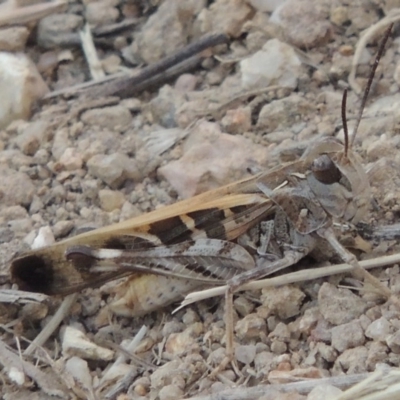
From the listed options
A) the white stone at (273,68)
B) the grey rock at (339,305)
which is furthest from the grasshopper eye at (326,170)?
the white stone at (273,68)

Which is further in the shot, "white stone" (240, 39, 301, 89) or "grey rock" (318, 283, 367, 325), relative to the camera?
"white stone" (240, 39, 301, 89)

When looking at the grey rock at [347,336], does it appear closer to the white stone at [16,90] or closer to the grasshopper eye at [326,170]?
the grasshopper eye at [326,170]

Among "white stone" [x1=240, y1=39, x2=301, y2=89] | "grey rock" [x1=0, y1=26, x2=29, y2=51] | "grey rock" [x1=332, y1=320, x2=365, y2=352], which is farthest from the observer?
"grey rock" [x1=0, y1=26, x2=29, y2=51]

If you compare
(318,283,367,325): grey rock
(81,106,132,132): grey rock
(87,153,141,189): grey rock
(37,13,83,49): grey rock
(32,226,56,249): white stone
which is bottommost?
(318,283,367,325): grey rock

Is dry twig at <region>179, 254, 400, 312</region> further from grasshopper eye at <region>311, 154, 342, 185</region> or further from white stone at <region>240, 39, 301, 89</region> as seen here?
white stone at <region>240, 39, 301, 89</region>

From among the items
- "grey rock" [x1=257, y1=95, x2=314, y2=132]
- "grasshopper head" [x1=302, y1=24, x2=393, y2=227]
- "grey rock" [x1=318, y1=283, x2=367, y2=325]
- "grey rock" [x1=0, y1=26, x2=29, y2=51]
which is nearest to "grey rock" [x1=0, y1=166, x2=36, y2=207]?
"grey rock" [x1=0, y1=26, x2=29, y2=51]

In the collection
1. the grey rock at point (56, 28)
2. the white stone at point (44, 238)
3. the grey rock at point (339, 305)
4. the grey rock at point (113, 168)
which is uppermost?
the grey rock at point (56, 28)

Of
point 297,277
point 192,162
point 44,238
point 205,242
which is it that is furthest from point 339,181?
point 44,238
